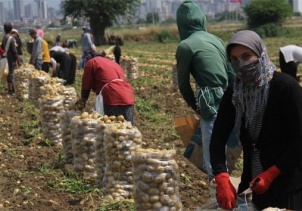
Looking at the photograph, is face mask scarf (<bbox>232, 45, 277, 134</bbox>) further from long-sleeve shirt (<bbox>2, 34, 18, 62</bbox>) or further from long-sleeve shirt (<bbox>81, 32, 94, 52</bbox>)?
long-sleeve shirt (<bbox>81, 32, 94, 52</bbox>)

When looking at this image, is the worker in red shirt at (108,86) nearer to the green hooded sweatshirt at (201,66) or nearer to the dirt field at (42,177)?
the dirt field at (42,177)

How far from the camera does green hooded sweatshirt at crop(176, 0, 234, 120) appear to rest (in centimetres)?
506

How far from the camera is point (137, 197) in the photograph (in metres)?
4.55

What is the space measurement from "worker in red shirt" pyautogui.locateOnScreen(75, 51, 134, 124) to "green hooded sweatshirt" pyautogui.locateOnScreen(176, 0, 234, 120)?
1.41 metres

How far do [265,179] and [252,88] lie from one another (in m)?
0.45

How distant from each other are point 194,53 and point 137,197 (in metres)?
1.23

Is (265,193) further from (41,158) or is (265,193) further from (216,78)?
(41,158)

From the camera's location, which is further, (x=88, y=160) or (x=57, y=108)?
(x=57, y=108)

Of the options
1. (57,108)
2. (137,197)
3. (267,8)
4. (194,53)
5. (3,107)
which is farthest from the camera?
(267,8)

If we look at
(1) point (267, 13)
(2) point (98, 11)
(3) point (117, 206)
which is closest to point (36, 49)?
(3) point (117, 206)

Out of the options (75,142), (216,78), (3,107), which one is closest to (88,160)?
(75,142)

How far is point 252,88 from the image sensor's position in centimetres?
324

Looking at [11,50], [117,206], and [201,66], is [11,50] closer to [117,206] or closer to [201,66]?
[117,206]

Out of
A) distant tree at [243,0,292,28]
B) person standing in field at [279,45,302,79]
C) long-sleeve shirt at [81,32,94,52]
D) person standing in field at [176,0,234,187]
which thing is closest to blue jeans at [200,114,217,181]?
person standing in field at [176,0,234,187]
